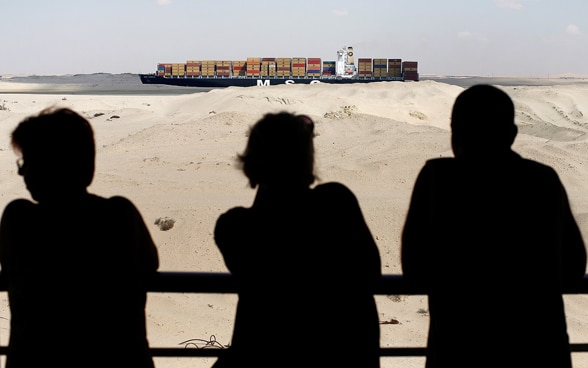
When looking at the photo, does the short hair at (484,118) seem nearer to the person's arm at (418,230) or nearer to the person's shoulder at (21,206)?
the person's arm at (418,230)

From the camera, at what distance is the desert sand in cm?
920

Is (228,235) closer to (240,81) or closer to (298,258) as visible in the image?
(298,258)

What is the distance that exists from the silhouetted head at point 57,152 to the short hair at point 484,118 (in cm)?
111

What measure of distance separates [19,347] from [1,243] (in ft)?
1.02

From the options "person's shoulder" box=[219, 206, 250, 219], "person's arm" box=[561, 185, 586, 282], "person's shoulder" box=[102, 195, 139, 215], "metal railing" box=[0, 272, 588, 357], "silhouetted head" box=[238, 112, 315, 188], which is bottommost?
"metal railing" box=[0, 272, 588, 357]

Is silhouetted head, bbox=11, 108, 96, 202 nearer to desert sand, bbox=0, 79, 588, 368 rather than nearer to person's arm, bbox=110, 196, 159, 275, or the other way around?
person's arm, bbox=110, 196, 159, 275

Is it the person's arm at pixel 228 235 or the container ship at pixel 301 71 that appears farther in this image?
the container ship at pixel 301 71

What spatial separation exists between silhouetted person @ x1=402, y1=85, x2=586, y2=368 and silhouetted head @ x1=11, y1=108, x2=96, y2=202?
1016 millimetres

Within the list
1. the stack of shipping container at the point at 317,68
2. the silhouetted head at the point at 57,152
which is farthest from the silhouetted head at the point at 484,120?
the stack of shipping container at the point at 317,68

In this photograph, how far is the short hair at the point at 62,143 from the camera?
1994 mm

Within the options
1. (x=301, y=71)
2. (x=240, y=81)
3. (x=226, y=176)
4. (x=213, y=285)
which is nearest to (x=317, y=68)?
(x=301, y=71)

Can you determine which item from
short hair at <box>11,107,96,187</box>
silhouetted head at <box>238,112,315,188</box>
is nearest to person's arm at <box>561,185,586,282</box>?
silhouetted head at <box>238,112,315,188</box>

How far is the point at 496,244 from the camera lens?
213 cm

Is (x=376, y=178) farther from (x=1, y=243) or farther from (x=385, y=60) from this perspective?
(x=385, y=60)
